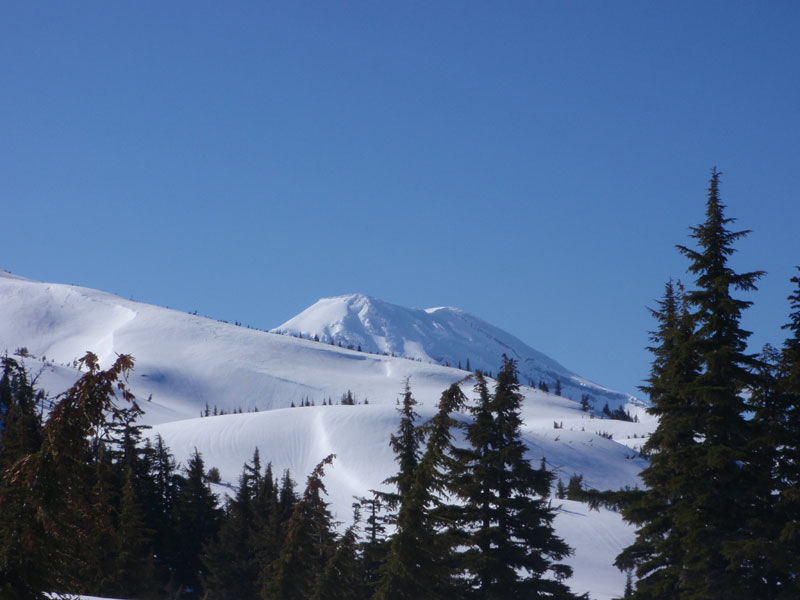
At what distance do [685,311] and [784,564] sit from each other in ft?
18.6

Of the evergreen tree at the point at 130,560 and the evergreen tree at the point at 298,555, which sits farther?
the evergreen tree at the point at 130,560

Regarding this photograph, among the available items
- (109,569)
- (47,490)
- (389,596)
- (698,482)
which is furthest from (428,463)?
(109,569)

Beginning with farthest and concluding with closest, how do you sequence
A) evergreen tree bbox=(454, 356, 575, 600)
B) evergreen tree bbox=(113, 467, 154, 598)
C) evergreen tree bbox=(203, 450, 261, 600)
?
evergreen tree bbox=(203, 450, 261, 600) → evergreen tree bbox=(113, 467, 154, 598) → evergreen tree bbox=(454, 356, 575, 600)

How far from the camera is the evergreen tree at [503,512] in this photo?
20.8 metres

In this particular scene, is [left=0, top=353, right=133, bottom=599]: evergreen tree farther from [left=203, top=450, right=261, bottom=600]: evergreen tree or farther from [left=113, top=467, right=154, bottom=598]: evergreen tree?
[left=203, top=450, right=261, bottom=600]: evergreen tree

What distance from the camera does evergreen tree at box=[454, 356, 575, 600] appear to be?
20.8 metres

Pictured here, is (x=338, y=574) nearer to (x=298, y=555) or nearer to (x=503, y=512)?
(x=298, y=555)

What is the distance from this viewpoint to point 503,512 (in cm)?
2148

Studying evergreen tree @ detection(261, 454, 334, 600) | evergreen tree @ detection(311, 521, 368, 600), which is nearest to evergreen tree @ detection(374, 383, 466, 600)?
evergreen tree @ detection(311, 521, 368, 600)

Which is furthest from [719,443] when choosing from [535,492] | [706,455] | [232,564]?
[232,564]

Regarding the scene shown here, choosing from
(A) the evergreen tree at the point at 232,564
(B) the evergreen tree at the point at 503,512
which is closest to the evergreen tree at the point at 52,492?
(B) the evergreen tree at the point at 503,512

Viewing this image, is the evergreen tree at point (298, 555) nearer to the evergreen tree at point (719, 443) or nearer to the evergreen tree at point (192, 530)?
the evergreen tree at point (719, 443)

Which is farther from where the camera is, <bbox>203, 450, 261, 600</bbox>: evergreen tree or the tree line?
<bbox>203, 450, 261, 600</bbox>: evergreen tree

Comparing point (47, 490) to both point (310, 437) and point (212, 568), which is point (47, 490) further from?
point (310, 437)
